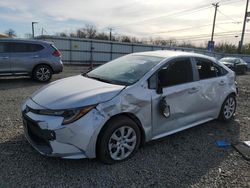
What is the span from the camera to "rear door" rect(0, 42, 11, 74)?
9.91 m

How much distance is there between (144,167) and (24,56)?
803 centimetres

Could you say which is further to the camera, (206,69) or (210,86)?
(206,69)

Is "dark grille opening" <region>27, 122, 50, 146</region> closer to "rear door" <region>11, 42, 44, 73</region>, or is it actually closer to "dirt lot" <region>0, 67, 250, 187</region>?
"dirt lot" <region>0, 67, 250, 187</region>

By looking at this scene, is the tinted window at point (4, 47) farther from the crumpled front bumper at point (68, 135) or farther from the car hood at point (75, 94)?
the crumpled front bumper at point (68, 135)

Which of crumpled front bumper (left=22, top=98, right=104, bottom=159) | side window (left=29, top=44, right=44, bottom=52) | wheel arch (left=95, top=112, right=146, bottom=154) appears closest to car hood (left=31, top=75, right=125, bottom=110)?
crumpled front bumper (left=22, top=98, right=104, bottom=159)

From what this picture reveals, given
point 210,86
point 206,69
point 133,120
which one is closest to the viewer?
point 133,120

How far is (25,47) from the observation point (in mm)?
10383

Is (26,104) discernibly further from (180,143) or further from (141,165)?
(180,143)

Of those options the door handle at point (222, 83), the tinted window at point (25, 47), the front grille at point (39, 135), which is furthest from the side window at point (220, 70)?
the tinted window at point (25, 47)

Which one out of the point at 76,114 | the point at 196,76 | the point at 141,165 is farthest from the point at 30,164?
the point at 196,76

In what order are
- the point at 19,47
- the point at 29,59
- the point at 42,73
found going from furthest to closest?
1. the point at 42,73
2. the point at 29,59
3. the point at 19,47

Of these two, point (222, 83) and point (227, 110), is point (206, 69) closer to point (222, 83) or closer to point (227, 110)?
point (222, 83)

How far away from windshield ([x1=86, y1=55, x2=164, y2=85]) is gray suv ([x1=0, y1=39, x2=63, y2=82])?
626 cm

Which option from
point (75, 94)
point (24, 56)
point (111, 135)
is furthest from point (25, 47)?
point (111, 135)
